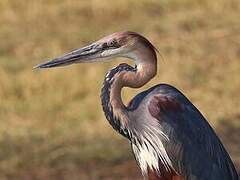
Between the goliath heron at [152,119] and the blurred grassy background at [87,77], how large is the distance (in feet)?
10.9

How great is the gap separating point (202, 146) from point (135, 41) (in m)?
0.70

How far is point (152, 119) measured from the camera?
5.05m

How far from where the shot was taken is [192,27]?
13.2 meters

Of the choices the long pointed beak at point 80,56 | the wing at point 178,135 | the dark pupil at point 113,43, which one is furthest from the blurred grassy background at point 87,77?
the dark pupil at point 113,43

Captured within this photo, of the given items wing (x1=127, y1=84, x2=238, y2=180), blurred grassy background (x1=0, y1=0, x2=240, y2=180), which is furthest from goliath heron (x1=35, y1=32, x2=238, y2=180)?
blurred grassy background (x1=0, y1=0, x2=240, y2=180)

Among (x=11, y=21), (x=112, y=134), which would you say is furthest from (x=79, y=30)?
(x=112, y=134)

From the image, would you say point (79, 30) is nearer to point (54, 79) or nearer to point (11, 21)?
point (11, 21)

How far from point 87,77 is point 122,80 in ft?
20.4

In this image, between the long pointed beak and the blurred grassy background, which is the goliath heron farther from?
the blurred grassy background

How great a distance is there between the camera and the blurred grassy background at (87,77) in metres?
8.98

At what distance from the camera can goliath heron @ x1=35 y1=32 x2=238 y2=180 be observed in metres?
4.93

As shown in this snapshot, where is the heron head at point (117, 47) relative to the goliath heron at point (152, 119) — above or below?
above

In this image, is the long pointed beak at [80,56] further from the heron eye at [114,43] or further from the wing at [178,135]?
the wing at [178,135]

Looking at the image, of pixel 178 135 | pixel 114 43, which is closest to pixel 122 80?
pixel 114 43
